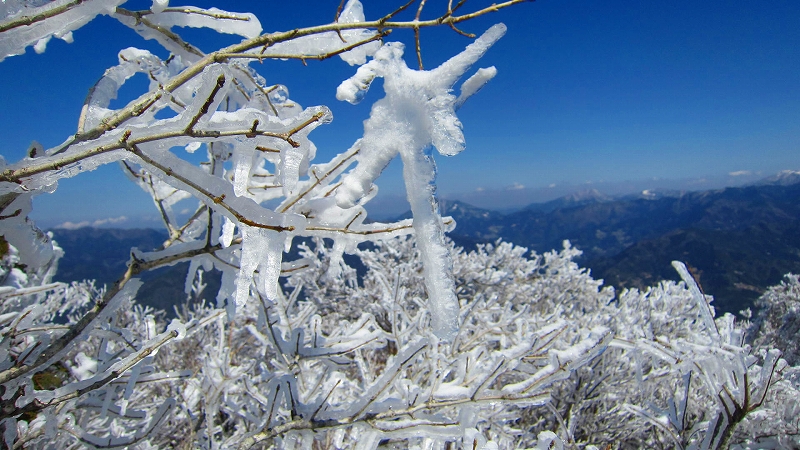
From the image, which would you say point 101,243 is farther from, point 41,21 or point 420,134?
point 420,134

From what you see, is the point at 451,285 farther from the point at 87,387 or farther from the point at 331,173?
A: the point at 87,387

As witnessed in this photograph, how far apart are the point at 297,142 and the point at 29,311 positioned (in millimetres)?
1517

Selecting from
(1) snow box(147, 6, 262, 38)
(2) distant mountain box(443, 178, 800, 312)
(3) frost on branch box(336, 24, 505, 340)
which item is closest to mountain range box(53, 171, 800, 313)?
(2) distant mountain box(443, 178, 800, 312)

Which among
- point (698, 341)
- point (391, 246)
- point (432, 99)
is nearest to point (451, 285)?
point (432, 99)

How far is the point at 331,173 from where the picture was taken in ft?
4.31

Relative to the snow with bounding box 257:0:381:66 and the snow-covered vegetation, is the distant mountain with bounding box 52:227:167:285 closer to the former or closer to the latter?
the snow-covered vegetation

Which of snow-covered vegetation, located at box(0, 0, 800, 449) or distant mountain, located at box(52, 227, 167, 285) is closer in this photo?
snow-covered vegetation, located at box(0, 0, 800, 449)

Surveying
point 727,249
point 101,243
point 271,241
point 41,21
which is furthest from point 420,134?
point 101,243

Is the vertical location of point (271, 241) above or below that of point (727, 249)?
above

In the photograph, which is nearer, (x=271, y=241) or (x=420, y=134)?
(x=420, y=134)

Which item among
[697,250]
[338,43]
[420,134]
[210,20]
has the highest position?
[210,20]

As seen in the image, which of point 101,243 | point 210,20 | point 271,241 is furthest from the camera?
point 101,243

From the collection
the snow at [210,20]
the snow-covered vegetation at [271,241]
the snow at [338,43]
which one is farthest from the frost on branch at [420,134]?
the snow at [210,20]

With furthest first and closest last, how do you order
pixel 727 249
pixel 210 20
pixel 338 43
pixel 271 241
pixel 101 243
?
pixel 101 243
pixel 727 249
pixel 210 20
pixel 338 43
pixel 271 241
